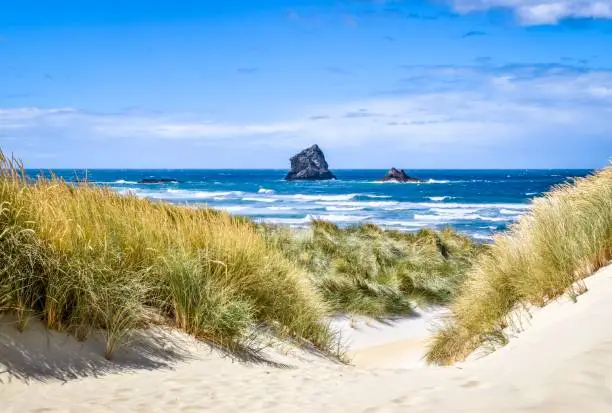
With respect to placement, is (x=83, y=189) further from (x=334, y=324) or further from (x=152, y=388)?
(x=334, y=324)

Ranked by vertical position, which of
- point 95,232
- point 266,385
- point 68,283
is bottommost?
point 266,385

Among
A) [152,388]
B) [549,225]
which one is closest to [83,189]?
[152,388]

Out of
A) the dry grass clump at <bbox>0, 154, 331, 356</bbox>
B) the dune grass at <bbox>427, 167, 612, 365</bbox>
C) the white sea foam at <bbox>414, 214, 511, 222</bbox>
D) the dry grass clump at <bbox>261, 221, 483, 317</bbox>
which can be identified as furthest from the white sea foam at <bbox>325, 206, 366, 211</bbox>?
the dry grass clump at <bbox>0, 154, 331, 356</bbox>

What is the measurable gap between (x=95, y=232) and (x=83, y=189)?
1.38 meters

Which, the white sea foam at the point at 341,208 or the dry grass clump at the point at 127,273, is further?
the white sea foam at the point at 341,208

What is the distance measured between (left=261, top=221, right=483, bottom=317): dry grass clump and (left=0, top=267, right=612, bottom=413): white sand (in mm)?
4753

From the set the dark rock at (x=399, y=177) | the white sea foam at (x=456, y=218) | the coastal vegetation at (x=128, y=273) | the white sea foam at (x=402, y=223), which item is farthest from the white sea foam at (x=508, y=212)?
the dark rock at (x=399, y=177)

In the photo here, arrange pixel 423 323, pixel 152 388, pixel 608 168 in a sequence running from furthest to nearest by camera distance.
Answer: pixel 423 323
pixel 608 168
pixel 152 388

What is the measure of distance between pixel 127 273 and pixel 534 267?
451 cm

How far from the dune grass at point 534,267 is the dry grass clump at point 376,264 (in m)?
2.71

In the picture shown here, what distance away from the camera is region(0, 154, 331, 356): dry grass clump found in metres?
4.92

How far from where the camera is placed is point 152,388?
4.46 metres

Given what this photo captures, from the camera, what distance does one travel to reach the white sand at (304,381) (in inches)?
139

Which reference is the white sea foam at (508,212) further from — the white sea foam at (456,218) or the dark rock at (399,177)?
the dark rock at (399,177)
